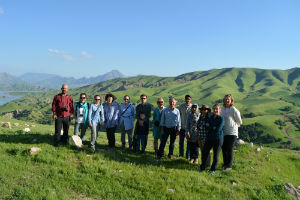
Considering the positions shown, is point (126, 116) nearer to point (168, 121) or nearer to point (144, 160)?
point (168, 121)

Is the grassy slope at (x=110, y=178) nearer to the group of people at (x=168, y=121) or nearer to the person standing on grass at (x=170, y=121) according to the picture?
the group of people at (x=168, y=121)

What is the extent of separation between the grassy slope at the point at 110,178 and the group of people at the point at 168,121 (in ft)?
3.00

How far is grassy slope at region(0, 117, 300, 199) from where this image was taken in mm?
6043

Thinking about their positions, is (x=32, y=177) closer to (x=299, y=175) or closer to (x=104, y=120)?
(x=104, y=120)

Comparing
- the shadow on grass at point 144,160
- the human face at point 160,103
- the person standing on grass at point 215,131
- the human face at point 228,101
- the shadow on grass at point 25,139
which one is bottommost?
the shadow on grass at point 144,160

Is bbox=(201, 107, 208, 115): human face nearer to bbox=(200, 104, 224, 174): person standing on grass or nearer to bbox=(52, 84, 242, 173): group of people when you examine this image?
bbox=(52, 84, 242, 173): group of people

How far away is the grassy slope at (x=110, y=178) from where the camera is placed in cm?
604

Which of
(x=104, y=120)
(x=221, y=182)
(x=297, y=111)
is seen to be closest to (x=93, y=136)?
(x=104, y=120)

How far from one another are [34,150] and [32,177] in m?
2.18

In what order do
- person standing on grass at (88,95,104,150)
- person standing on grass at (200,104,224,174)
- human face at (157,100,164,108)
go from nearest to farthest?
1. person standing on grass at (200,104,224,174)
2. human face at (157,100,164,108)
3. person standing on grass at (88,95,104,150)

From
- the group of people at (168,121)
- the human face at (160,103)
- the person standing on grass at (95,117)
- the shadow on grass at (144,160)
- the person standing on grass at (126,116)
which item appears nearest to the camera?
the group of people at (168,121)

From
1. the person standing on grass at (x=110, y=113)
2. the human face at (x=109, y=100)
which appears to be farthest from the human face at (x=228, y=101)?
the human face at (x=109, y=100)

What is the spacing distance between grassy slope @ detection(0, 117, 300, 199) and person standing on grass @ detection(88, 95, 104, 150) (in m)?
1.04

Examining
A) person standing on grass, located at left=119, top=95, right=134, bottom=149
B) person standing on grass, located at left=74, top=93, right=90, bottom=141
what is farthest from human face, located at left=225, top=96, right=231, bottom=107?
person standing on grass, located at left=74, top=93, right=90, bottom=141
